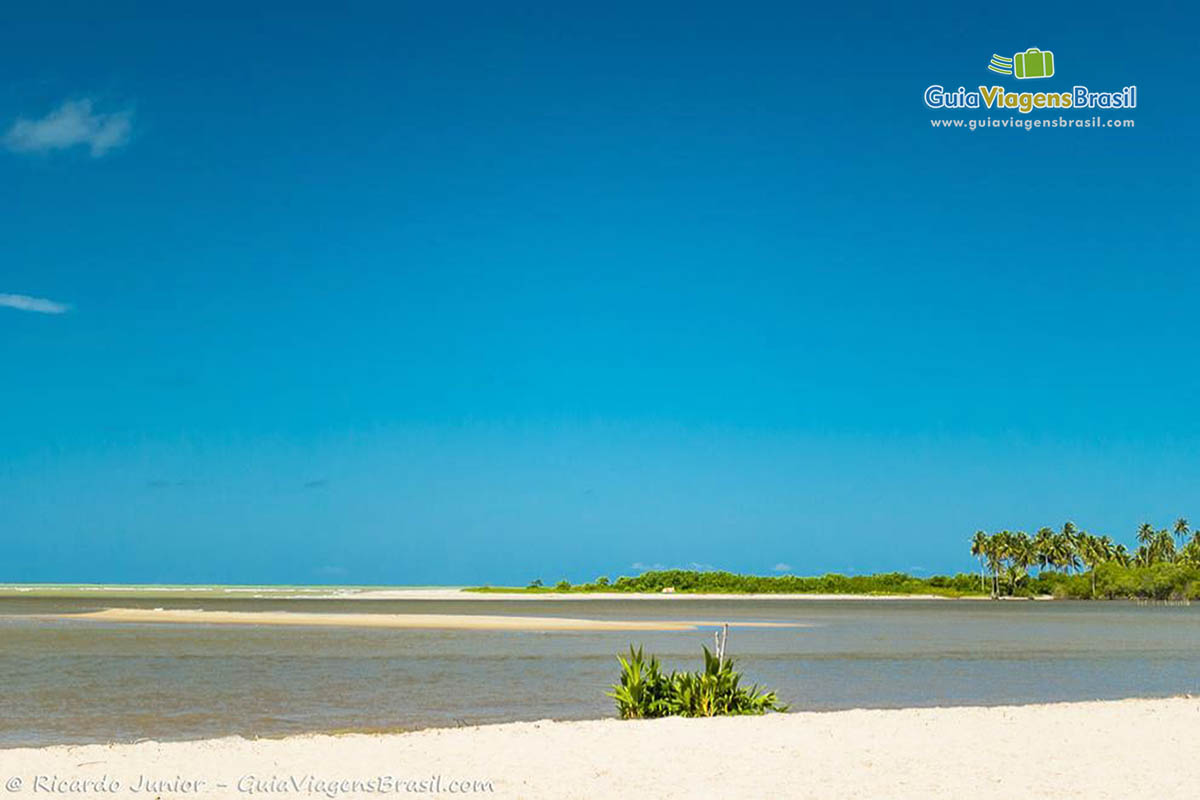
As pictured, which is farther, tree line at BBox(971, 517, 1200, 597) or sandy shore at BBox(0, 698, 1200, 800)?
tree line at BBox(971, 517, 1200, 597)

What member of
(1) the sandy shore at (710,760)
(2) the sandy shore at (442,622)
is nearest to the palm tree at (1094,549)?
(2) the sandy shore at (442,622)

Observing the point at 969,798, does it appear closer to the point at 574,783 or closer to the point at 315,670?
the point at 574,783

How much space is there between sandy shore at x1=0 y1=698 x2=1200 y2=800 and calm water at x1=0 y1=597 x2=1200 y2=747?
12.8ft

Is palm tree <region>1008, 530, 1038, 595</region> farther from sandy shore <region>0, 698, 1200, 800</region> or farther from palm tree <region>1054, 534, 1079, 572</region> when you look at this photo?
sandy shore <region>0, 698, 1200, 800</region>

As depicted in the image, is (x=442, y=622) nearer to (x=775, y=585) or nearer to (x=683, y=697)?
(x=683, y=697)

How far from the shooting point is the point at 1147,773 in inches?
512

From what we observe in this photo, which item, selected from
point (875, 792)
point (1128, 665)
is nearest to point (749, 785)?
point (875, 792)

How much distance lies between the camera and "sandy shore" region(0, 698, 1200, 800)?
12.1 metres

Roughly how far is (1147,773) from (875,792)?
11.4 feet

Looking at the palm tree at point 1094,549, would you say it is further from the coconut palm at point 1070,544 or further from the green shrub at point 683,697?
the green shrub at point 683,697

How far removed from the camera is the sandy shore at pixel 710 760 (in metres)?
12.1

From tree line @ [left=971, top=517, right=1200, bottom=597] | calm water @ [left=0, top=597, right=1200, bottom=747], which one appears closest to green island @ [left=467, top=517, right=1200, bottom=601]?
tree line @ [left=971, top=517, right=1200, bottom=597]

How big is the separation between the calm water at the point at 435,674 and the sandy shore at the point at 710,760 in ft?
12.8

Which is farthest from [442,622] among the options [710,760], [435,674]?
[710,760]
